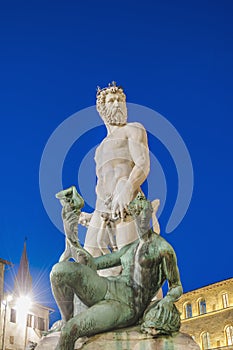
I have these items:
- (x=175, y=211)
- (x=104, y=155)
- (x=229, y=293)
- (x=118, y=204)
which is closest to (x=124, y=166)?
(x=104, y=155)

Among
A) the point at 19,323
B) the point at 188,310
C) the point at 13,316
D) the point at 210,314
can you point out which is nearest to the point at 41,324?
the point at 19,323

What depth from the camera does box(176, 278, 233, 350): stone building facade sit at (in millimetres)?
55969

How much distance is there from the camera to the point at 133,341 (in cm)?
413

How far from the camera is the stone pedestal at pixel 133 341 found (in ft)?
13.4

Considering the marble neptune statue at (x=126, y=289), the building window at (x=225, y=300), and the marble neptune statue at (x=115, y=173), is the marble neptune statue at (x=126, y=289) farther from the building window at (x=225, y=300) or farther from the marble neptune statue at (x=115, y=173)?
the building window at (x=225, y=300)

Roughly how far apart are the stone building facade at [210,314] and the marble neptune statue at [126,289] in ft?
173

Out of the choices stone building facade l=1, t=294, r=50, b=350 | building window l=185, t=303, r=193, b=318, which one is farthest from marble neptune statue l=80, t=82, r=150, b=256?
building window l=185, t=303, r=193, b=318

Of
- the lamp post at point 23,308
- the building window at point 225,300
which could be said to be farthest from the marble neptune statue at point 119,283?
the building window at point 225,300

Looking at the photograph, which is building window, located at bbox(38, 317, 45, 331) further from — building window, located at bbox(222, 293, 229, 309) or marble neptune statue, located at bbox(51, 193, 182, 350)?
marble neptune statue, located at bbox(51, 193, 182, 350)

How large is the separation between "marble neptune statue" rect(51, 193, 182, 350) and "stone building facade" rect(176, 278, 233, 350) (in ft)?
173

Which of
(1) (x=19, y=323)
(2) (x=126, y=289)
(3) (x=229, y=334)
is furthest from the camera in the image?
(3) (x=229, y=334)

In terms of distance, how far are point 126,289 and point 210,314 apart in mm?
56547

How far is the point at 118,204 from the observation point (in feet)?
22.0

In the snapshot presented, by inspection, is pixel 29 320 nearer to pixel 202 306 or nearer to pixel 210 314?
pixel 210 314
